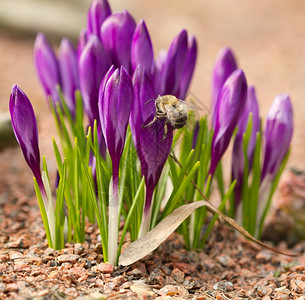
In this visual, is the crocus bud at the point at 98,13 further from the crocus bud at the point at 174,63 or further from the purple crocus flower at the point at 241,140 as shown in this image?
the purple crocus flower at the point at 241,140

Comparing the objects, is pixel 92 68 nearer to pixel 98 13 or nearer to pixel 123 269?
pixel 98 13

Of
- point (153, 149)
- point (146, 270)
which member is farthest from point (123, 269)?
point (153, 149)

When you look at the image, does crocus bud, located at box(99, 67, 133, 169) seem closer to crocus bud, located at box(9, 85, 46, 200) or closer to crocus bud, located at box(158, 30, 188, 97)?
crocus bud, located at box(9, 85, 46, 200)

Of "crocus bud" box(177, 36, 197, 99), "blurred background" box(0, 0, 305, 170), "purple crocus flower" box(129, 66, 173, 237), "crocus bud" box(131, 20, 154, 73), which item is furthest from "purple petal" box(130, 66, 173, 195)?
"blurred background" box(0, 0, 305, 170)

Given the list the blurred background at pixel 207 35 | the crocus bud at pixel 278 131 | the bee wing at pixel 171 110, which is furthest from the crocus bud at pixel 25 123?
the blurred background at pixel 207 35

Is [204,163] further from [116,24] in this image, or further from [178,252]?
[116,24]
